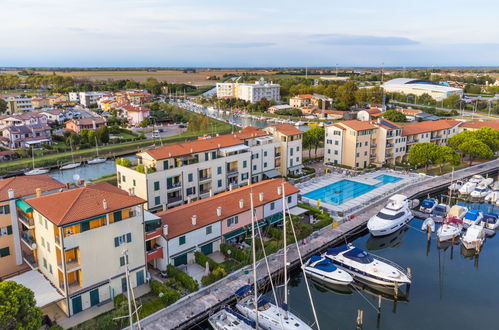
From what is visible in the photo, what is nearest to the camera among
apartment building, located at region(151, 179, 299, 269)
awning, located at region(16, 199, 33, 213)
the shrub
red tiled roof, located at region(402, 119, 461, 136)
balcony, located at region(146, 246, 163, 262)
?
awning, located at region(16, 199, 33, 213)

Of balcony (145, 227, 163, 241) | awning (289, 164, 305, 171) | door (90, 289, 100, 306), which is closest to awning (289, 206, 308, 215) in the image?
awning (289, 164, 305, 171)

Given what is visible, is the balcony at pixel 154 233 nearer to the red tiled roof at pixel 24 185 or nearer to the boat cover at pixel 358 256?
the red tiled roof at pixel 24 185

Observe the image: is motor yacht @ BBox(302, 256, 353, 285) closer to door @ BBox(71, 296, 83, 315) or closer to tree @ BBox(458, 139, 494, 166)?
door @ BBox(71, 296, 83, 315)

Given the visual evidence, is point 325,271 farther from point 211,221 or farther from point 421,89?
point 421,89

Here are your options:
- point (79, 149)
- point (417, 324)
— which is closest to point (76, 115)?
point (79, 149)

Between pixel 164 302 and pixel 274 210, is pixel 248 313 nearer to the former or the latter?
pixel 164 302

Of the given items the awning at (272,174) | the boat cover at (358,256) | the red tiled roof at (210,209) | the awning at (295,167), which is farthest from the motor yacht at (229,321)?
the awning at (295,167)
